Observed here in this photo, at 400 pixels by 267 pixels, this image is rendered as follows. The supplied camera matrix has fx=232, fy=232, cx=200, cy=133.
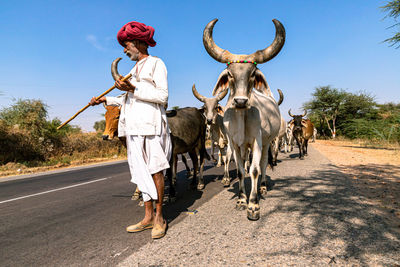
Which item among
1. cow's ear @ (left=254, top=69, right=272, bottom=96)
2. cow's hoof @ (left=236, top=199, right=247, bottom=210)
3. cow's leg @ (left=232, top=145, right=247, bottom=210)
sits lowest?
cow's hoof @ (left=236, top=199, right=247, bottom=210)

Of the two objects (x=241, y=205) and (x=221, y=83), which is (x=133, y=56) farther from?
(x=241, y=205)

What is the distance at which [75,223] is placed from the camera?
3.65m

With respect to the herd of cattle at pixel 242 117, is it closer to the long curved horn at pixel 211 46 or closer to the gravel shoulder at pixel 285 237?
the long curved horn at pixel 211 46

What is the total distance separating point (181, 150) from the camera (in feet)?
16.7

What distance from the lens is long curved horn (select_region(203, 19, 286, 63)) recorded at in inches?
134

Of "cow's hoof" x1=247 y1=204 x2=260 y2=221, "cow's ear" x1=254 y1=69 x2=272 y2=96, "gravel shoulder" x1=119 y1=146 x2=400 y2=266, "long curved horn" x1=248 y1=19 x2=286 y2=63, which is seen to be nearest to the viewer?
"gravel shoulder" x1=119 y1=146 x2=400 y2=266

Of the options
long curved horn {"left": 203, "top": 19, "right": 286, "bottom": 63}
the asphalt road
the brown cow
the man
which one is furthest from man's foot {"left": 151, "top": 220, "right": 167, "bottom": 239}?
long curved horn {"left": 203, "top": 19, "right": 286, "bottom": 63}

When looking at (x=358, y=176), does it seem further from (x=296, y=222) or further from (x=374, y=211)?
(x=296, y=222)

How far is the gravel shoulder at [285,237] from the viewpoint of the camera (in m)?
2.21

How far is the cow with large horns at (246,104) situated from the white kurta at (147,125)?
101 centimetres

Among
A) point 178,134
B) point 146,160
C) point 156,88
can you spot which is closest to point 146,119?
point 156,88

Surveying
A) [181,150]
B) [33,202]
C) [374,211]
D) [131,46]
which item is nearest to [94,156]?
[33,202]

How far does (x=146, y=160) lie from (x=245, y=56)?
211cm

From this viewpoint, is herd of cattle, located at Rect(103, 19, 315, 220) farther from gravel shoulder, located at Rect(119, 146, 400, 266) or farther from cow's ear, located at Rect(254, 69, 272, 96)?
gravel shoulder, located at Rect(119, 146, 400, 266)
